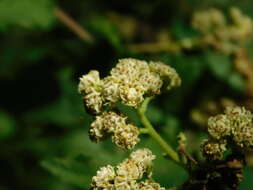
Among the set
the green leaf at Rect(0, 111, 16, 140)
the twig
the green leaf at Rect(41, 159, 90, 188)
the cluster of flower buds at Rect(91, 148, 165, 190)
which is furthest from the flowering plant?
the green leaf at Rect(0, 111, 16, 140)

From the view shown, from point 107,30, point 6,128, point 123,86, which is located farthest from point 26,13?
point 123,86

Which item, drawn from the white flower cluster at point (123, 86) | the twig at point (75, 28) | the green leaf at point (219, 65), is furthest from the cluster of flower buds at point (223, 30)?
the white flower cluster at point (123, 86)

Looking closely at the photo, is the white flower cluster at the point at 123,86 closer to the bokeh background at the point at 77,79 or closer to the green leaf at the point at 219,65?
the bokeh background at the point at 77,79

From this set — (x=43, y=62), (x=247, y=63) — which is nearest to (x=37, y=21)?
(x=43, y=62)

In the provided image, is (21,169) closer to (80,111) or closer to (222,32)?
(80,111)

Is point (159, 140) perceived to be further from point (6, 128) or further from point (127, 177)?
point (6, 128)

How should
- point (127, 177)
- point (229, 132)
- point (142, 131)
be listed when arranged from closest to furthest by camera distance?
point (127, 177), point (229, 132), point (142, 131)

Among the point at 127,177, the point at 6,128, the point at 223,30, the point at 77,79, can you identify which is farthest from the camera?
the point at 6,128
